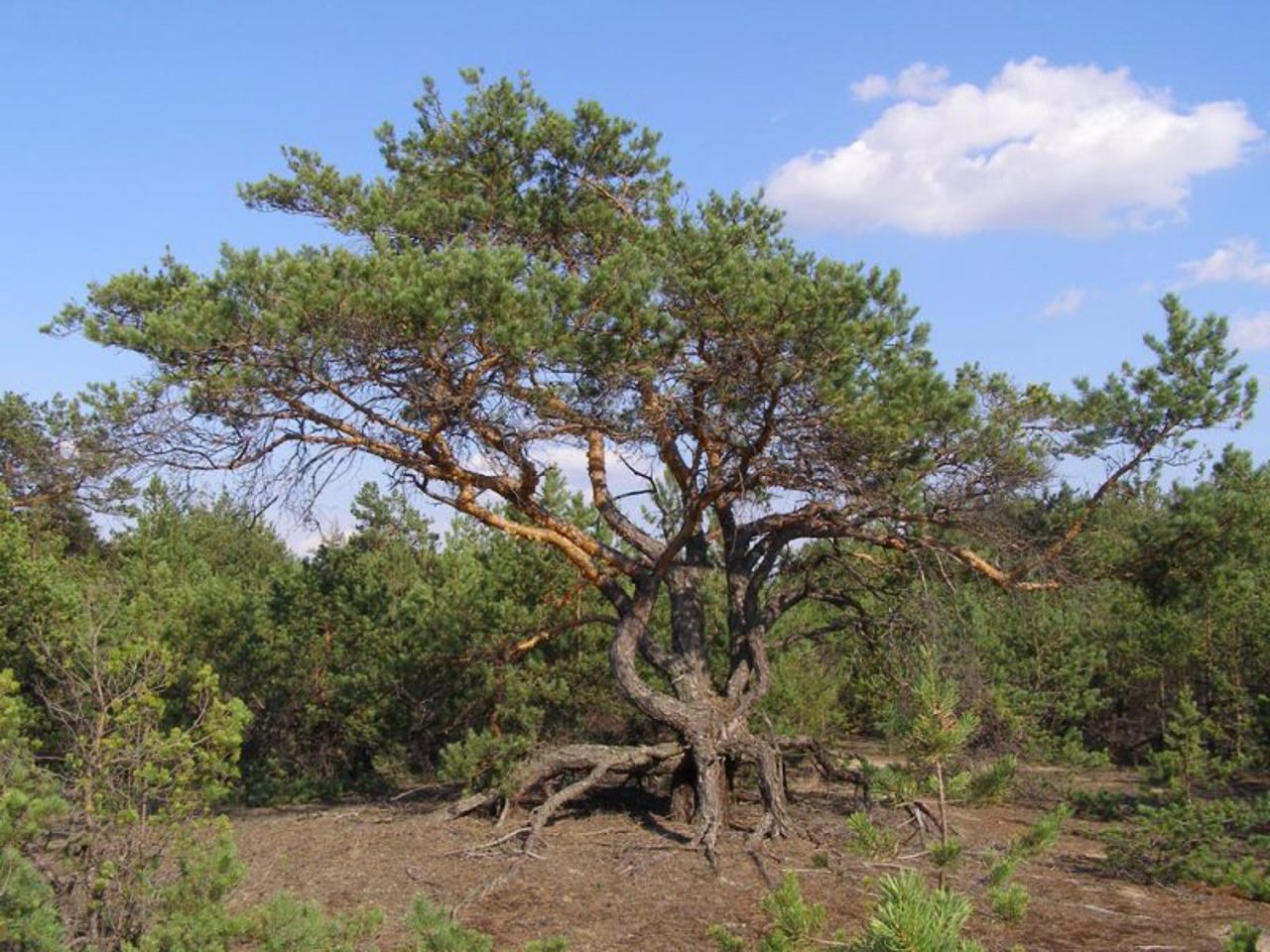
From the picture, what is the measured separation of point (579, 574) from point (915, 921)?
28.0 ft

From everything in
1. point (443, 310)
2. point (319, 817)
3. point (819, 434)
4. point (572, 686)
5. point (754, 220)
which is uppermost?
point (754, 220)

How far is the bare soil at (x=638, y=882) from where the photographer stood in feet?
23.6

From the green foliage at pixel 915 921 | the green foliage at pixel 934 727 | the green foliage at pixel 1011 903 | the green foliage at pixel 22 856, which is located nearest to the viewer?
the green foliage at pixel 915 921

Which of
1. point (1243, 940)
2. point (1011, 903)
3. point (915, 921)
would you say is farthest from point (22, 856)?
point (1243, 940)

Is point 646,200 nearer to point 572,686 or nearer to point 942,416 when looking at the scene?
point 942,416

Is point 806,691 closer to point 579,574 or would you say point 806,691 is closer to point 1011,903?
point 579,574

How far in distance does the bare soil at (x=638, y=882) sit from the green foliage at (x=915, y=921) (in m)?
2.87

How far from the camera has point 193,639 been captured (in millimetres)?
12586

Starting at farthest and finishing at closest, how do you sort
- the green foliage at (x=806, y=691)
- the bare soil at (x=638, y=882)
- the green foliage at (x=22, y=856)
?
the green foliage at (x=806, y=691) → the bare soil at (x=638, y=882) → the green foliage at (x=22, y=856)

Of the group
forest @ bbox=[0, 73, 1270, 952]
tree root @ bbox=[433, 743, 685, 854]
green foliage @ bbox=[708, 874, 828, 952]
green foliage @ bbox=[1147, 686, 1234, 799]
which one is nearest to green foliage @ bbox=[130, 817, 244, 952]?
forest @ bbox=[0, 73, 1270, 952]

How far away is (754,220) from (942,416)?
243 centimetres

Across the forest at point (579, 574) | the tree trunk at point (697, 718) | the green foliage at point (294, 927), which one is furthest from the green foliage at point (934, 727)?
the tree trunk at point (697, 718)

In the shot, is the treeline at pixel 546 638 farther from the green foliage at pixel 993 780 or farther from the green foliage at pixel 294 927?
the green foliage at pixel 993 780

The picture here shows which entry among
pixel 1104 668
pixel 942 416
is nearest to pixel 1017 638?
pixel 1104 668
